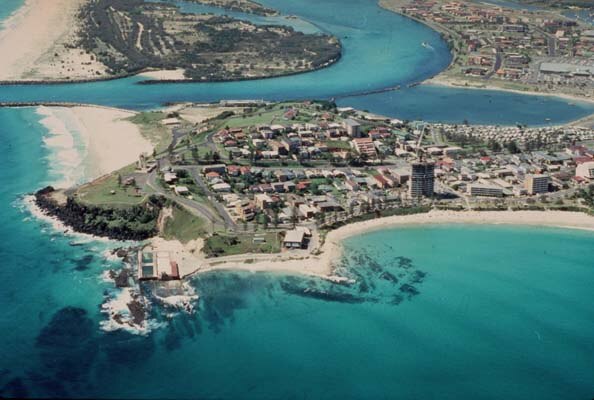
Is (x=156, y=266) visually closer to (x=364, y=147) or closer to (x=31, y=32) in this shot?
(x=364, y=147)

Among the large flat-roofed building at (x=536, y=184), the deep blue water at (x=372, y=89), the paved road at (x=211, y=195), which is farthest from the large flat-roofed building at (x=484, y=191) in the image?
the deep blue water at (x=372, y=89)

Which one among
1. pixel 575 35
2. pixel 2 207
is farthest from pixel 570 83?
pixel 2 207

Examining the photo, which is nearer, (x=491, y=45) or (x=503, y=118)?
(x=503, y=118)

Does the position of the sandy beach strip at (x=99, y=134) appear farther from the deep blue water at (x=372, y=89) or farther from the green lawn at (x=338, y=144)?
the green lawn at (x=338, y=144)

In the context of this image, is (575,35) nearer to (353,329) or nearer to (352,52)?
(352,52)

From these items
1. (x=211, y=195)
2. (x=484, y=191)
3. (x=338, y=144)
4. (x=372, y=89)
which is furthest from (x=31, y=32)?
(x=484, y=191)

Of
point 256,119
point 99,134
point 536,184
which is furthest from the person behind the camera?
point 256,119
